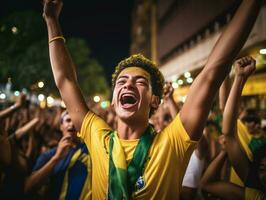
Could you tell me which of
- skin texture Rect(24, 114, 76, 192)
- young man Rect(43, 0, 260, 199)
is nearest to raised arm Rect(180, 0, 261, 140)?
young man Rect(43, 0, 260, 199)

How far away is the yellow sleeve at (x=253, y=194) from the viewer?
272 centimetres

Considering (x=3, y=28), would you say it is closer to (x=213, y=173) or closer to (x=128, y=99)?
(x=213, y=173)

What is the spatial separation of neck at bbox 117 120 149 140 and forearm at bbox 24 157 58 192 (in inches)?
57.7

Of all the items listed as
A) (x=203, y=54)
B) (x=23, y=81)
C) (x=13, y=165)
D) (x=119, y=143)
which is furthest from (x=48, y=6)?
(x=23, y=81)

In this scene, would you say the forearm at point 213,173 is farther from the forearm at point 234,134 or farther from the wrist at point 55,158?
the wrist at point 55,158

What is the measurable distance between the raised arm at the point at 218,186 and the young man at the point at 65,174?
1368mm

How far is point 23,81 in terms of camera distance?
1246 inches

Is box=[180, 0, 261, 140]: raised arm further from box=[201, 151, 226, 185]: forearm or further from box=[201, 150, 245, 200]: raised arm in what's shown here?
box=[201, 151, 226, 185]: forearm

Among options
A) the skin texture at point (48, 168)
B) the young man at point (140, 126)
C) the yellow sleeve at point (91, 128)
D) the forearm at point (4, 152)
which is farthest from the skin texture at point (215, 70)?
the forearm at point (4, 152)

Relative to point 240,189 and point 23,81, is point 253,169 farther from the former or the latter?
point 23,81

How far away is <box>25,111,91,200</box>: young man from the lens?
3.45 meters

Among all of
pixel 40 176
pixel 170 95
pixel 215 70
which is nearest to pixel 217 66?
pixel 215 70

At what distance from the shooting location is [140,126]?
2.37 meters

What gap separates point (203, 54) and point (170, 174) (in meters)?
16.9
